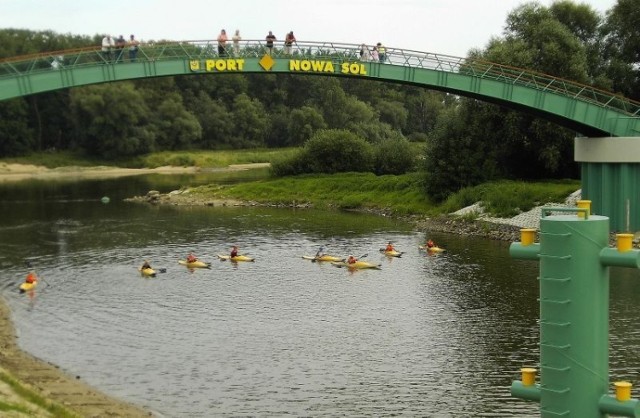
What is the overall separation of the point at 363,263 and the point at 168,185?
190ft

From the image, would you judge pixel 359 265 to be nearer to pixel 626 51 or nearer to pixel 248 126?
pixel 626 51

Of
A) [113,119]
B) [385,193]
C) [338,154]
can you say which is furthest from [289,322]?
[113,119]

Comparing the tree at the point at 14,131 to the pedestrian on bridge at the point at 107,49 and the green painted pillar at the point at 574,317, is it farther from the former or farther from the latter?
the green painted pillar at the point at 574,317

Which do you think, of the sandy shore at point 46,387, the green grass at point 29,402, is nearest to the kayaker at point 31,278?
the sandy shore at point 46,387

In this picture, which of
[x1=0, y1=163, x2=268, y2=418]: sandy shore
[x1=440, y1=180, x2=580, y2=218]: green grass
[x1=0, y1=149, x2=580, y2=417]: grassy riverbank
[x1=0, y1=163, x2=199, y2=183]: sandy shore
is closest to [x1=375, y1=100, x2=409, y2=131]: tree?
[x1=0, y1=163, x2=199, y2=183]: sandy shore

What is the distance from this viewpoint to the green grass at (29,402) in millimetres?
21391

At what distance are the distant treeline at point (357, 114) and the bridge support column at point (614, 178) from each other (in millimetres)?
12247

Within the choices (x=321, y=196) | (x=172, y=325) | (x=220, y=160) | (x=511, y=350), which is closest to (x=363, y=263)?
(x=172, y=325)

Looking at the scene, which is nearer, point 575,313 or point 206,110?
point 575,313

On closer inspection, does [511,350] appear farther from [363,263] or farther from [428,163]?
[428,163]

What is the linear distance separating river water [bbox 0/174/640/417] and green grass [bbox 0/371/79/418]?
2993 mm

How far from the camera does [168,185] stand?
10300cm

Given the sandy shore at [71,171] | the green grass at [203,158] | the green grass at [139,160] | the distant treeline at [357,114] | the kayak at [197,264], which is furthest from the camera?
the green grass at [203,158]

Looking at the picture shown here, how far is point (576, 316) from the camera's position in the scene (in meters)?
10.2
